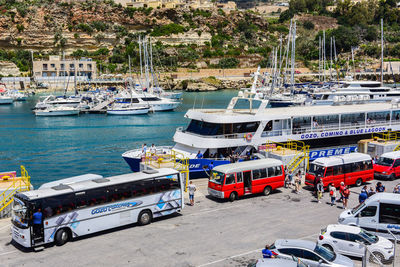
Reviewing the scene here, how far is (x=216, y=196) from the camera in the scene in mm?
21344

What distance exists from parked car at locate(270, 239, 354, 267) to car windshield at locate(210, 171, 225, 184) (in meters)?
7.45

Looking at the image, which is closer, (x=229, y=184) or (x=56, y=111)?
(x=229, y=184)

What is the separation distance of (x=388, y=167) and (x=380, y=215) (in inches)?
382

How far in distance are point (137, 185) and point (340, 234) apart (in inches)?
329

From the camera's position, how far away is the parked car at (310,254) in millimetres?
13047

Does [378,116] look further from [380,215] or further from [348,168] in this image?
[380,215]

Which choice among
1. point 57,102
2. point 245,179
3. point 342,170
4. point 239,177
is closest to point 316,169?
point 342,170

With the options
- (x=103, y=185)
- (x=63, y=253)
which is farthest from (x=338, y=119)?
(x=63, y=253)

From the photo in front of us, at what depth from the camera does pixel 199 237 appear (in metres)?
16.9

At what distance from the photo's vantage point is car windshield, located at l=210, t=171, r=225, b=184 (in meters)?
21.0

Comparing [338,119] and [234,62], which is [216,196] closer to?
[338,119]

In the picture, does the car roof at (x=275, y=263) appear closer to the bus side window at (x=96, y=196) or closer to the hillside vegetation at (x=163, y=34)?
the bus side window at (x=96, y=196)

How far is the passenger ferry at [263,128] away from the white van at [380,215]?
10847mm

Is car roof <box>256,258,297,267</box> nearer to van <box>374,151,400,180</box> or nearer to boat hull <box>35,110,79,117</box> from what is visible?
van <box>374,151,400,180</box>
